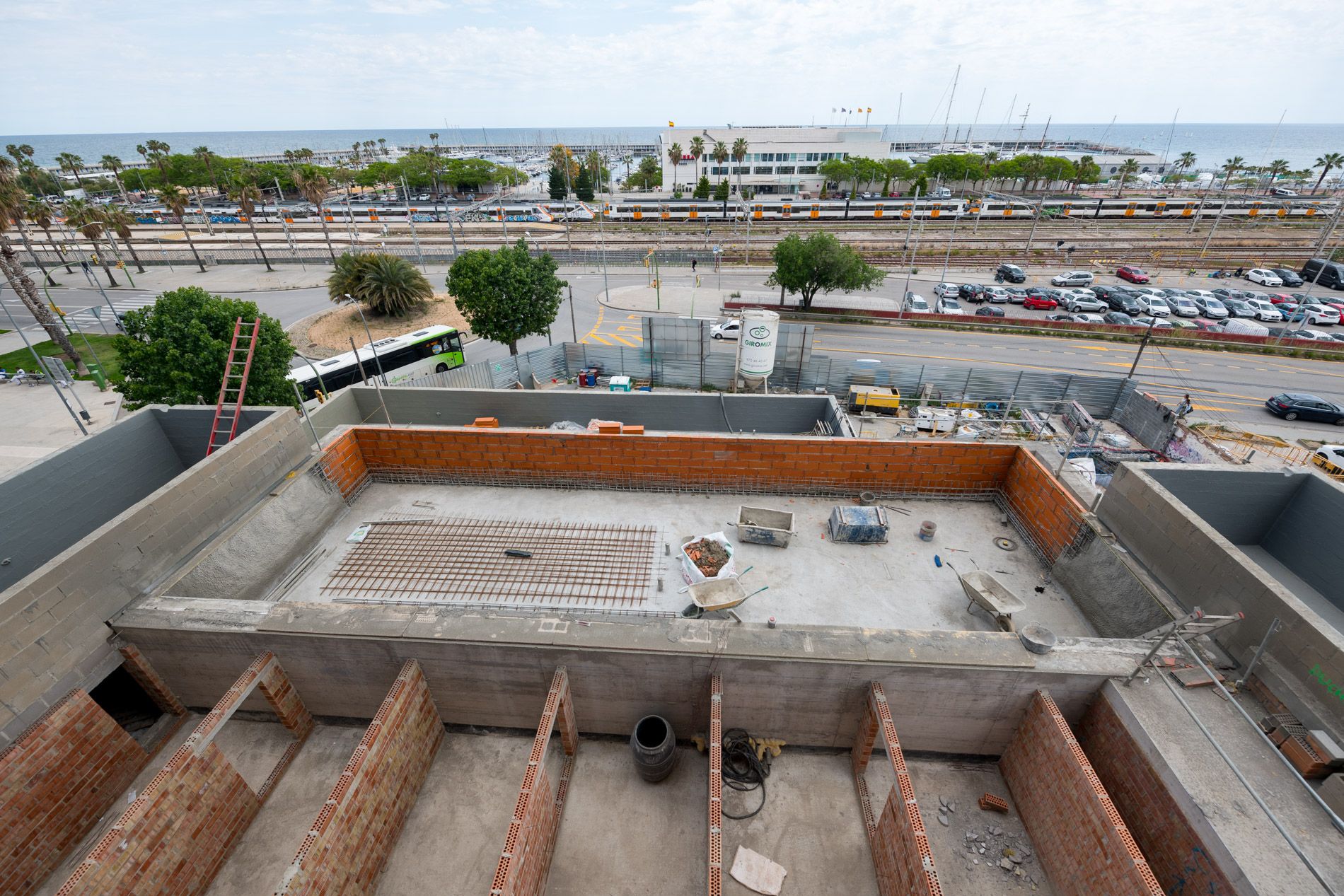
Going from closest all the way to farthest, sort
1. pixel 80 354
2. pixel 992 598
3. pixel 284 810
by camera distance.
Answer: pixel 284 810 → pixel 992 598 → pixel 80 354

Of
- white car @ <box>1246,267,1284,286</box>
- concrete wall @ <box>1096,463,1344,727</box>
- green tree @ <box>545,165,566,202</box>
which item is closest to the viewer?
concrete wall @ <box>1096,463,1344,727</box>

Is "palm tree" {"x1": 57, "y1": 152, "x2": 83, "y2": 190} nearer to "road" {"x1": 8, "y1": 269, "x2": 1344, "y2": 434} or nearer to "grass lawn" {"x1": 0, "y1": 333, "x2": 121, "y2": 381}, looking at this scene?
"road" {"x1": 8, "y1": 269, "x2": 1344, "y2": 434}

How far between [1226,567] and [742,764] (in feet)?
27.9

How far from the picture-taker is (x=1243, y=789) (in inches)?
265

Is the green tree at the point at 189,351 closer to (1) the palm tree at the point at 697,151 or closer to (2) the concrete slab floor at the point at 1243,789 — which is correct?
(2) the concrete slab floor at the point at 1243,789

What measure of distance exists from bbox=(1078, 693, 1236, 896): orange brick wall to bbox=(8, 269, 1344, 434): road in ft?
93.3

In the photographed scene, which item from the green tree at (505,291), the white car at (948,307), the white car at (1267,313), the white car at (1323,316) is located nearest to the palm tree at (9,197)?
the green tree at (505,291)

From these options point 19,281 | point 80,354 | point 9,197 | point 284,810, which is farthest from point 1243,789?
point 9,197

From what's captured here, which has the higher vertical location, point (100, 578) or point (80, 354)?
point (100, 578)

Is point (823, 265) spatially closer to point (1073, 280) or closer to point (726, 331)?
point (726, 331)

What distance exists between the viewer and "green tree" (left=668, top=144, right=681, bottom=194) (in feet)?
326

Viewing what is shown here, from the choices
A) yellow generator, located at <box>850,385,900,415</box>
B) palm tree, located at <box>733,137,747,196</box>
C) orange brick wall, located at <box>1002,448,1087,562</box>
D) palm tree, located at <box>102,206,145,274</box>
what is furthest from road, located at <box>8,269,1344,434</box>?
palm tree, located at <box>733,137,747,196</box>

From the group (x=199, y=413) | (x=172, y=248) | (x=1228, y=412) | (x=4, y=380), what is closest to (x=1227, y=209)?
(x=1228, y=412)

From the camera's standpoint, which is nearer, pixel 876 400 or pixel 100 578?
pixel 100 578
